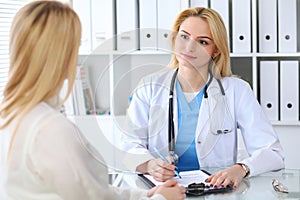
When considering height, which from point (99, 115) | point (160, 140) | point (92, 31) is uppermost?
point (92, 31)

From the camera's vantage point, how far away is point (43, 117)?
3.60ft

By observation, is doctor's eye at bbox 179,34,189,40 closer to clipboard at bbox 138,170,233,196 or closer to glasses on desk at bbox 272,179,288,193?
clipboard at bbox 138,170,233,196

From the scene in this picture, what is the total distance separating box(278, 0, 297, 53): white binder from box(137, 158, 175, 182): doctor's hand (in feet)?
4.41

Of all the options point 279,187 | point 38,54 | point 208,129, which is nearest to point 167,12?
point 208,129

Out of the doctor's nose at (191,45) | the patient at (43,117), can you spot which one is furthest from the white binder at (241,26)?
the patient at (43,117)

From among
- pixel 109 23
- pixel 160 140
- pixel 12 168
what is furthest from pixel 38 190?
pixel 109 23

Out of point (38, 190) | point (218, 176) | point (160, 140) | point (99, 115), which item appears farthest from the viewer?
point (160, 140)

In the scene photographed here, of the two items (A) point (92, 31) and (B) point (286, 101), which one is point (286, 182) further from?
(A) point (92, 31)

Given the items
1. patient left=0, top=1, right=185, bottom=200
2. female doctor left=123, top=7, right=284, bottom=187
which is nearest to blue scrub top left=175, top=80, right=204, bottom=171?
female doctor left=123, top=7, right=284, bottom=187

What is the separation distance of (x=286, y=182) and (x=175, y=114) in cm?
45

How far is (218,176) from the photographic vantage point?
1614 mm

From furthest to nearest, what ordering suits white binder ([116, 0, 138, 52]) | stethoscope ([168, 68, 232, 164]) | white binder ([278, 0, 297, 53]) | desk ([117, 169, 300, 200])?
1. white binder ([116, 0, 138, 52])
2. white binder ([278, 0, 297, 53])
3. stethoscope ([168, 68, 232, 164])
4. desk ([117, 169, 300, 200])

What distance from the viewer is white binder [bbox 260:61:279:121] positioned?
2.73 metres

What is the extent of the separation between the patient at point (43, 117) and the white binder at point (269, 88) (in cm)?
176
